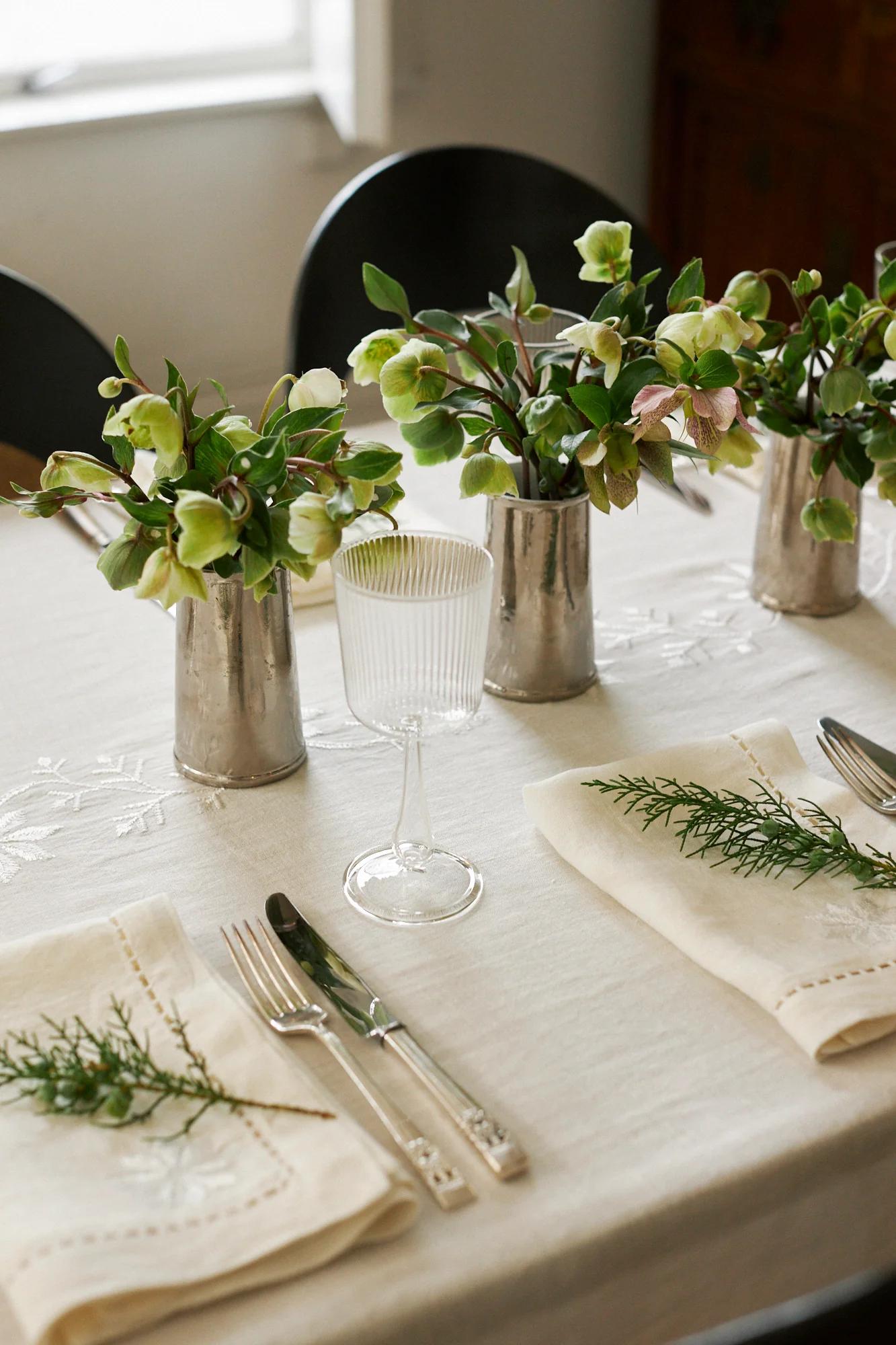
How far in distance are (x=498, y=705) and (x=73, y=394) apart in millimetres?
715

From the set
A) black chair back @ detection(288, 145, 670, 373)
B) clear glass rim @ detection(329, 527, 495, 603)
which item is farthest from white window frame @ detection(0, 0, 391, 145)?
clear glass rim @ detection(329, 527, 495, 603)

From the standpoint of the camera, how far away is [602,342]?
0.86m

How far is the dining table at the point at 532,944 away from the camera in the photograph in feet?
1.94

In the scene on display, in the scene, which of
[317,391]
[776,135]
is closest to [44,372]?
[317,391]

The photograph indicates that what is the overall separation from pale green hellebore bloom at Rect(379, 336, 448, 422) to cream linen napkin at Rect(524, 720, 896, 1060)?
0.85 ft

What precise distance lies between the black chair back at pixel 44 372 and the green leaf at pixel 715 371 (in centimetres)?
79

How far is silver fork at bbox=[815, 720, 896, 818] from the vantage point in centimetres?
88

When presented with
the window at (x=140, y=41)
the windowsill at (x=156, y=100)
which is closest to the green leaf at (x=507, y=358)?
the windowsill at (x=156, y=100)

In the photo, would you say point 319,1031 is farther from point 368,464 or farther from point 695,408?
point 695,408

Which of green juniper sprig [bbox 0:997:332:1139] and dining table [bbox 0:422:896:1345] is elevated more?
green juniper sprig [bbox 0:997:332:1139]

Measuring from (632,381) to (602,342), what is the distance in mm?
31

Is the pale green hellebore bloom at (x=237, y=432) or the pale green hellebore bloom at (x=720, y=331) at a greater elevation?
the pale green hellebore bloom at (x=720, y=331)

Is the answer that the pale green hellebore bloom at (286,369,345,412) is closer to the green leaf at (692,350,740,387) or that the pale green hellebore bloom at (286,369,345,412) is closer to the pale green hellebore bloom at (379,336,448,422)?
the pale green hellebore bloom at (379,336,448,422)

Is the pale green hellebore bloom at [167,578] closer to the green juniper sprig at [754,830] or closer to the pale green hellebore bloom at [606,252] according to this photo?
the green juniper sprig at [754,830]
